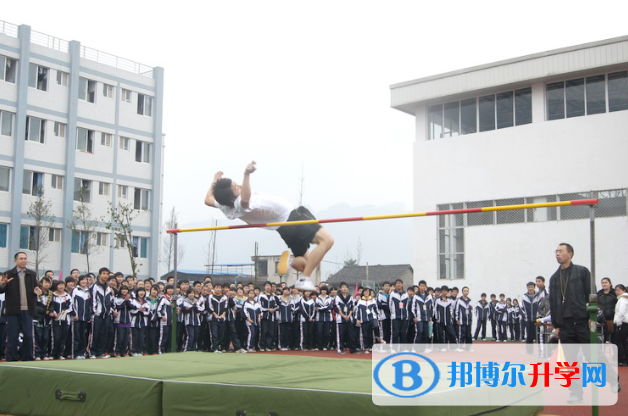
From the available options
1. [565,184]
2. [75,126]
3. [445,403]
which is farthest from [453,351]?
[75,126]

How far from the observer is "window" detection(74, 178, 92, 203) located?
26872 millimetres

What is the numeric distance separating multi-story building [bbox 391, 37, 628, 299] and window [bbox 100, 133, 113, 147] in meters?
13.7

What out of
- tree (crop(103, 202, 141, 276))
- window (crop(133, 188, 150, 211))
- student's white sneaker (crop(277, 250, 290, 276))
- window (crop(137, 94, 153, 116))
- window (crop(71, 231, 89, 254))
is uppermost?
window (crop(137, 94, 153, 116))

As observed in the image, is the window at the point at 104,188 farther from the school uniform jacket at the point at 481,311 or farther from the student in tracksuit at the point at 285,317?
the school uniform jacket at the point at 481,311

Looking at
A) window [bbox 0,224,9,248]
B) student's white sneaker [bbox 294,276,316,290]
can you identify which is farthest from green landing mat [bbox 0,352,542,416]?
window [bbox 0,224,9,248]

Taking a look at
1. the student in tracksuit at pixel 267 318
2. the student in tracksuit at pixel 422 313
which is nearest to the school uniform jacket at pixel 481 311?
the student in tracksuit at pixel 422 313

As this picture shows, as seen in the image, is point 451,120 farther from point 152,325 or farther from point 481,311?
point 152,325

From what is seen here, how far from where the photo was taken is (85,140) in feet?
91.1

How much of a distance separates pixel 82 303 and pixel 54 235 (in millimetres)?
17357

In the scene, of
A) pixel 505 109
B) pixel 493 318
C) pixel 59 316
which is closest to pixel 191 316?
pixel 59 316

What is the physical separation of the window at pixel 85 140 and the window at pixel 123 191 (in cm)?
215

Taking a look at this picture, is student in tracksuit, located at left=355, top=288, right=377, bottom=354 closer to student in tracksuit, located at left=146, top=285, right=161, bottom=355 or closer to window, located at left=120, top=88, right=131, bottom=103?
student in tracksuit, located at left=146, top=285, right=161, bottom=355

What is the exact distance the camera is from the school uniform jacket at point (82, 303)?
10.6m

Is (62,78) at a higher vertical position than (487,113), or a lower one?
higher
